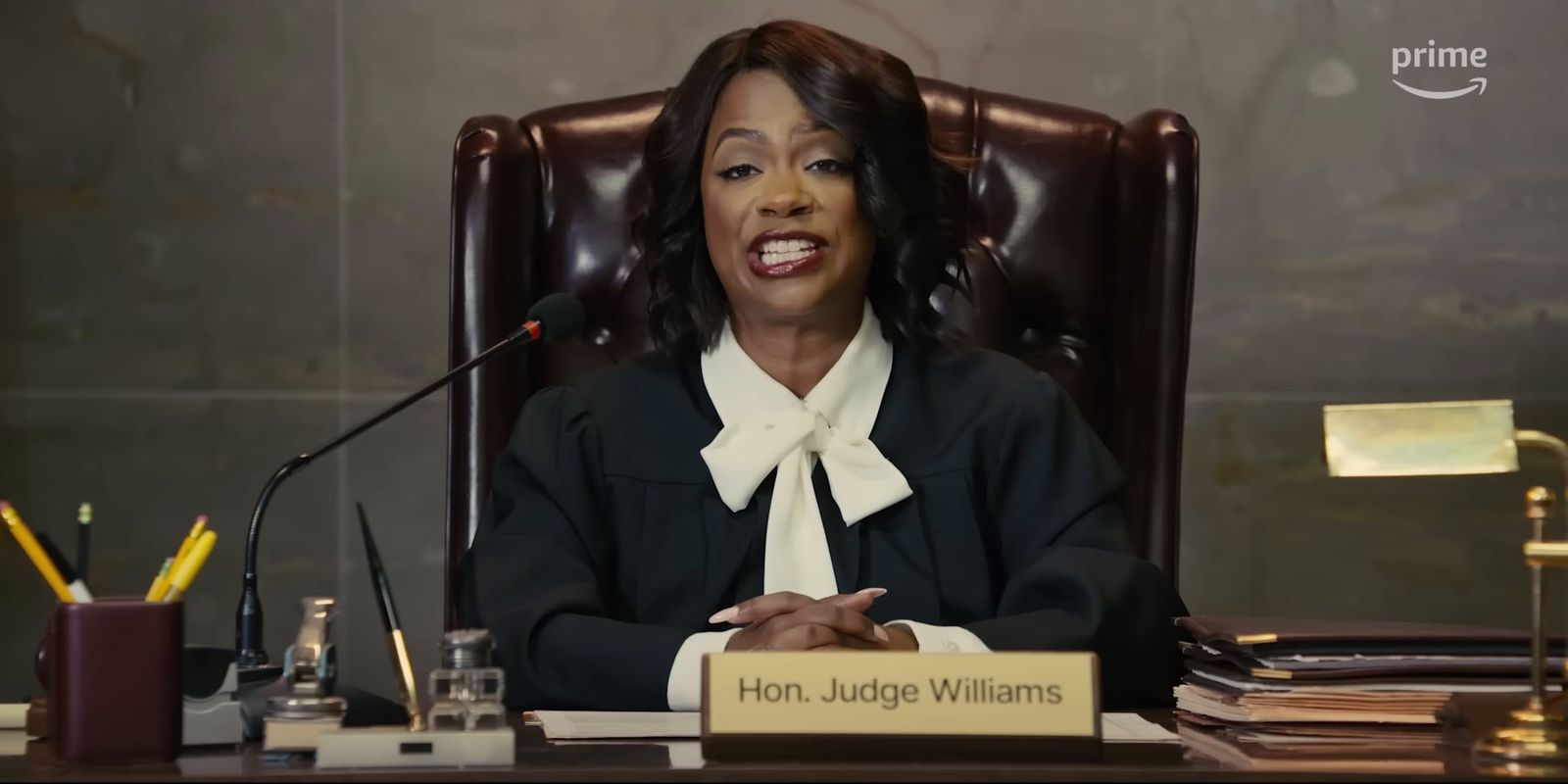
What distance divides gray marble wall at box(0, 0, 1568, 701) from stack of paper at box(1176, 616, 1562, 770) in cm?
184

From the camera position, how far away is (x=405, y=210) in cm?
312

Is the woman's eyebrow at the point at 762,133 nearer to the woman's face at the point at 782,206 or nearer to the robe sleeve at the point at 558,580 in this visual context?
the woman's face at the point at 782,206

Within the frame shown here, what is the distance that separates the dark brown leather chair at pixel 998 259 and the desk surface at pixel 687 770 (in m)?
1.15

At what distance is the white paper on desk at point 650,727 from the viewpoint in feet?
3.95

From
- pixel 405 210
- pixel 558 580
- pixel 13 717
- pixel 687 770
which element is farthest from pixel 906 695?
pixel 405 210

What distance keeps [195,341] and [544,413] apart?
1.27m

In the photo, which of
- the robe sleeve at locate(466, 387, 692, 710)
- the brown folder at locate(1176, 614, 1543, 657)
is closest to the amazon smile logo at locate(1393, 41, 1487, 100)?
the robe sleeve at locate(466, 387, 692, 710)

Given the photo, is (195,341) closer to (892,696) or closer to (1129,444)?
(1129,444)

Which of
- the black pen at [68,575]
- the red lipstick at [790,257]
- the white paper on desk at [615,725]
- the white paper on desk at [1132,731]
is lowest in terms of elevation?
the white paper on desk at [1132,731]

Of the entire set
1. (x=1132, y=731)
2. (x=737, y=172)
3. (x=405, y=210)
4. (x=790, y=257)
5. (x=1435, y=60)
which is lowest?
(x=1132, y=731)

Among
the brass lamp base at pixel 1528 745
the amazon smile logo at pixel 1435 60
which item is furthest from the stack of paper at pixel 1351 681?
the amazon smile logo at pixel 1435 60

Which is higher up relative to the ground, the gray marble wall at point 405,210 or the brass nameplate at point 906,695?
the gray marble wall at point 405,210

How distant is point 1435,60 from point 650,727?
7.73 ft

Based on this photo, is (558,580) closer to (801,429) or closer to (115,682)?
(801,429)
